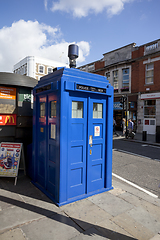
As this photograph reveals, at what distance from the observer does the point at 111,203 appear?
3889 millimetres

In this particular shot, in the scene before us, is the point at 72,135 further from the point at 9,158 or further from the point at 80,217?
the point at 9,158

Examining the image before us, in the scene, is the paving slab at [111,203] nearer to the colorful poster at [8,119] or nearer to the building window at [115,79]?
the colorful poster at [8,119]

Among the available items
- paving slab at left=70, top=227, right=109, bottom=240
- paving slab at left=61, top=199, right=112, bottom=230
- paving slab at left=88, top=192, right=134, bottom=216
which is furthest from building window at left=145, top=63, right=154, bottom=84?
paving slab at left=70, top=227, right=109, bottom=240

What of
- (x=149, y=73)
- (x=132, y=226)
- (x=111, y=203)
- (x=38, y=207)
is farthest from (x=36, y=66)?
(x=132, y=226)

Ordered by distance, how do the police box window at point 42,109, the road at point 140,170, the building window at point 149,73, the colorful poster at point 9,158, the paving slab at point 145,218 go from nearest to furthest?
1. the paving slab at point 145,218
2. the police box window at point 42,109
3. the colorful poster at point 9,158
4. the road at point 140,170
5. the building window at point 149,73

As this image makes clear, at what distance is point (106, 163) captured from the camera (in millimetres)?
4504

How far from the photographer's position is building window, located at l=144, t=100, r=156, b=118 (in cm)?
1945

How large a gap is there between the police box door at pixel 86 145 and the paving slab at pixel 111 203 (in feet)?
0.81

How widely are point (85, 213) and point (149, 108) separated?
18.6 metres

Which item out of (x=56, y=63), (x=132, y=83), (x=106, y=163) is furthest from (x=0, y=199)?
(x=56, y=63)

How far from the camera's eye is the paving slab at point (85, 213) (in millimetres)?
3166

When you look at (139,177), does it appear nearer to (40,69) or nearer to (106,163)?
(106,163)

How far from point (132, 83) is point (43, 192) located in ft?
65.9

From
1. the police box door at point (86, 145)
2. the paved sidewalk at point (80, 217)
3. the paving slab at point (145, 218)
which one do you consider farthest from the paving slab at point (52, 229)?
the paving slab at point (145, 218)
